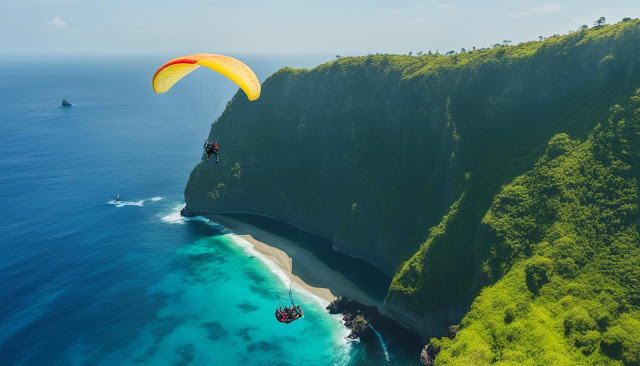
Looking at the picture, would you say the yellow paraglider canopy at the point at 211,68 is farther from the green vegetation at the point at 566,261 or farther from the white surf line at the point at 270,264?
the white surf line at the point at 270,264

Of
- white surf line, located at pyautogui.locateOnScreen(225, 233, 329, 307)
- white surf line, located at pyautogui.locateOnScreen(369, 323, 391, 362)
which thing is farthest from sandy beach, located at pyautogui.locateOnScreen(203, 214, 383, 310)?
white surf line, located at pyautogui.locateOnScreen(369, 323, 391, 362)

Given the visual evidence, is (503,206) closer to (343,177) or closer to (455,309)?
(455,309)

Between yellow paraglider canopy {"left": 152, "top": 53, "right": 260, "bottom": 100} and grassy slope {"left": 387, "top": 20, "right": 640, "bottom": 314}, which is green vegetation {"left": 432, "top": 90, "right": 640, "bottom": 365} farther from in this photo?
yellow paraglider canopy {"left": 152, "top": 53, "right": 260, "bottom": 100}

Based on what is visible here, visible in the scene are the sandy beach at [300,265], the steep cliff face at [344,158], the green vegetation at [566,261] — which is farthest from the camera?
the steep cliff face at [344,158]

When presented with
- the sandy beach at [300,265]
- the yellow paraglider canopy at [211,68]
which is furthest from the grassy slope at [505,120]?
the yellow paraglider canopy at [211,68]

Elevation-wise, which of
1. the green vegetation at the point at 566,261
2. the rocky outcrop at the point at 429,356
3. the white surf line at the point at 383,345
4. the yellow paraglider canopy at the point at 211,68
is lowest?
the white surf line at the point at 383,345
